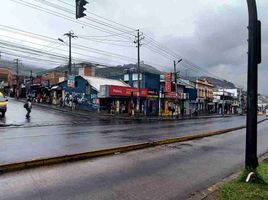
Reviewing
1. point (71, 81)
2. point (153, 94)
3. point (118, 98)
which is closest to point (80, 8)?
point (118, 98)

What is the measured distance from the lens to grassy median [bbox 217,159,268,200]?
21.8ft

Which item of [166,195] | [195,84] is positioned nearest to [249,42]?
[166,195]

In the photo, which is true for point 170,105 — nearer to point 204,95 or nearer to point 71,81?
point 71,81

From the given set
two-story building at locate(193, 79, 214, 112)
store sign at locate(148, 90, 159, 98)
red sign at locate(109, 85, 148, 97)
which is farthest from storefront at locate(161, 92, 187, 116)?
two-story building at locate(193, 79, 214, 112)

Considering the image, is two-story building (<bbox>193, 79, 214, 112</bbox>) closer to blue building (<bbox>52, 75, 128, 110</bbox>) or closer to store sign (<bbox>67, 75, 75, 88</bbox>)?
blue building (<bbox>52, 75, 128, 110</bbox>)

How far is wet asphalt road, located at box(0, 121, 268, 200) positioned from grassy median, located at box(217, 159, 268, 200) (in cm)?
83

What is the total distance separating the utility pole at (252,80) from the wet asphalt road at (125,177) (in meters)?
1.32

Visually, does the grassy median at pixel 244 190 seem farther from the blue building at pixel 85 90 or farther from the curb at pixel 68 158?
the blue building at pixel 85 90

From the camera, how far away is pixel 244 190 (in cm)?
708

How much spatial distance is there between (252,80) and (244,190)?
2.50m

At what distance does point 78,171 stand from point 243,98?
126m

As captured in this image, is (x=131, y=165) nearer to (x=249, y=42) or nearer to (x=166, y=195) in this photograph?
Result: (x=166, y=195)

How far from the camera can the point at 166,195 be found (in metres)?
7.31

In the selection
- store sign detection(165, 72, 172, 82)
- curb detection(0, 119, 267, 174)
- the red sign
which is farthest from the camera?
store sign detection(165, 72, 172, 82)
